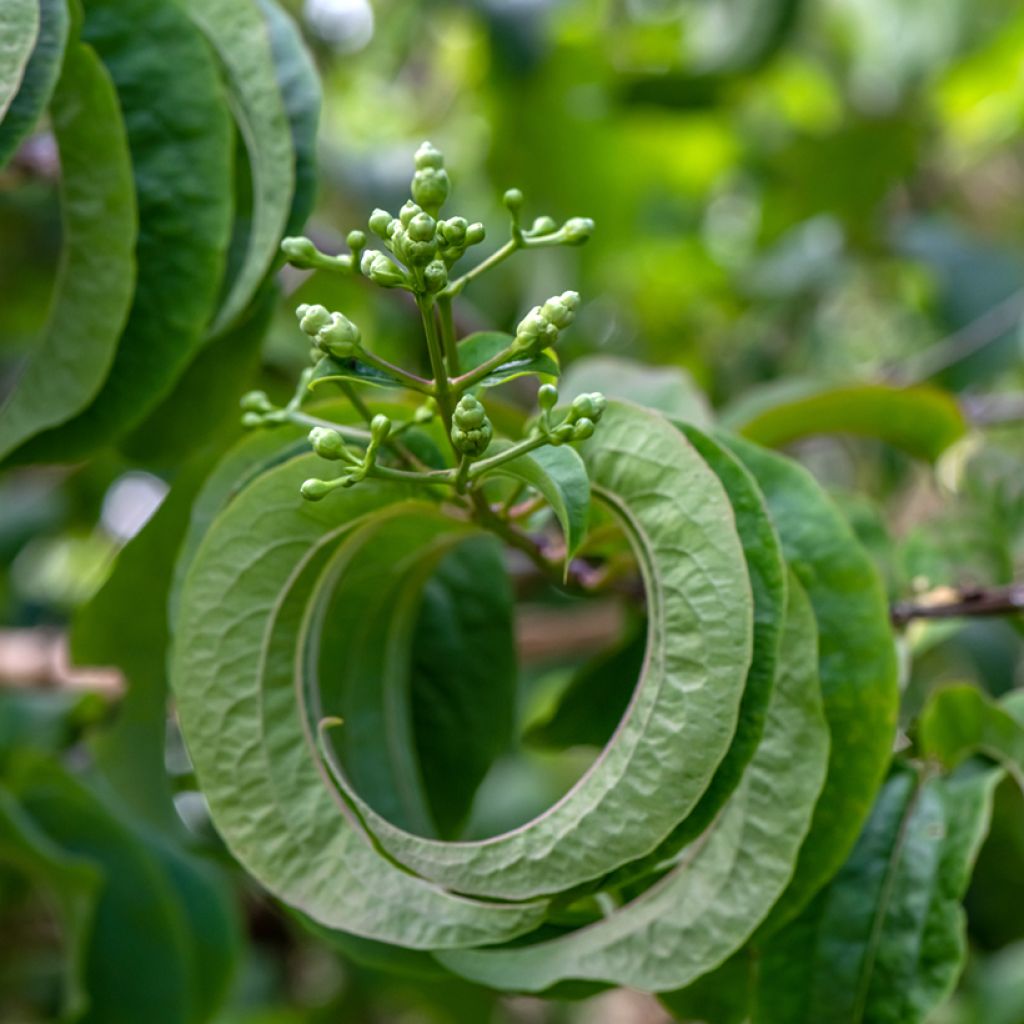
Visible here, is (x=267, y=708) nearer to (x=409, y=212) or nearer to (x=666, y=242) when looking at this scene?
(x=409, y=212)

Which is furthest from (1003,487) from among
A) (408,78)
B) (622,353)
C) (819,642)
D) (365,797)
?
(408,78)

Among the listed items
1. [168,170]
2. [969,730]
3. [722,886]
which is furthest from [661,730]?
[168,170]

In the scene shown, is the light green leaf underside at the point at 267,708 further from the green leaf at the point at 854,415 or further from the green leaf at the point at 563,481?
the green leaf at the point at 854,415

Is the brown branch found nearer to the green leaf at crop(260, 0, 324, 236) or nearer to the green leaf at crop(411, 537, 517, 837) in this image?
the green leaf at crop(411, 537, 517, 837)

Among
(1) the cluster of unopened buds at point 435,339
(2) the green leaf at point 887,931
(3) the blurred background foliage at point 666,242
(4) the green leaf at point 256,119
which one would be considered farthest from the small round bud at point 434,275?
(3) the blurred background foliage at point 666,242

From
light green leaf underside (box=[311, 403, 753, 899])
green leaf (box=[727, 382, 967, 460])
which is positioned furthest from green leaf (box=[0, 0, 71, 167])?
green leaf (box=[727, 382, 967, 460])

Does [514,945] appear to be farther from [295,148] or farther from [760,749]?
[295,148]
